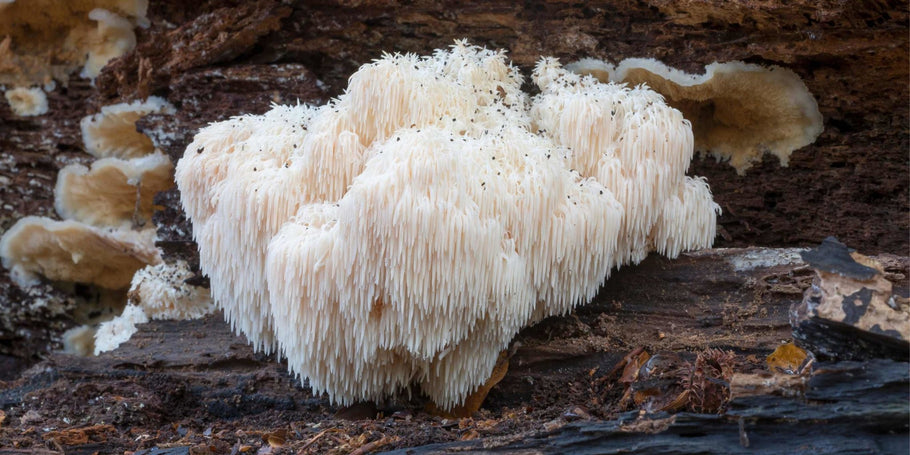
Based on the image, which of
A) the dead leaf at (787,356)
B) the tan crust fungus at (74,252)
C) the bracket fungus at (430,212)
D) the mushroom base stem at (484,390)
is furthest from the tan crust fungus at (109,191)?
the dead leaf at (787,356)

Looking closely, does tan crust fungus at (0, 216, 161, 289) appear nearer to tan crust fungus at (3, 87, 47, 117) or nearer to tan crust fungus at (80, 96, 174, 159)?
tan crust fungus at (80, 96, 174, 159)

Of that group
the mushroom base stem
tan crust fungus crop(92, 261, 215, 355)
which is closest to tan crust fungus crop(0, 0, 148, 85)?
tan crust fungus crop(92, 261, 215, 355)

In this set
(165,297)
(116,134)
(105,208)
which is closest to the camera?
(165,297)

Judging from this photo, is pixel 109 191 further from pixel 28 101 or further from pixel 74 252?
pixel 28 101

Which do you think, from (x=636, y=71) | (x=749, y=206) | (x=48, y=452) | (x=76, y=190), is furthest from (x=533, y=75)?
(x=76, y=190)

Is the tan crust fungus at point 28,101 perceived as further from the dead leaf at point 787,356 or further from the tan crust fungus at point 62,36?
the dead leaf at point 787,356

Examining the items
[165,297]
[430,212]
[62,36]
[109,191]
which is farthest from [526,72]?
[62,36]
